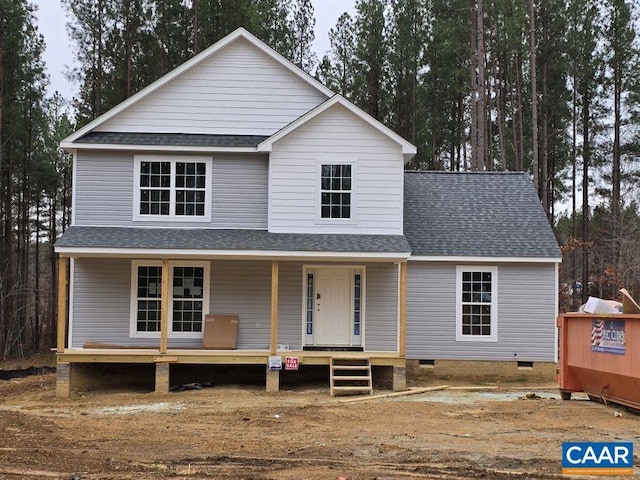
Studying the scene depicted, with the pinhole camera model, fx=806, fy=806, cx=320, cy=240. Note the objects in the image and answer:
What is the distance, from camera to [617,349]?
44.1 feet

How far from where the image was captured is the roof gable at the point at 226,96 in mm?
19188

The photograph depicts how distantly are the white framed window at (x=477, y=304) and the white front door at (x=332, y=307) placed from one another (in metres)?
2.69

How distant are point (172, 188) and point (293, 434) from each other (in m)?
8.59

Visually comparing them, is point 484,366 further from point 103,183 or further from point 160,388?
point 103,183

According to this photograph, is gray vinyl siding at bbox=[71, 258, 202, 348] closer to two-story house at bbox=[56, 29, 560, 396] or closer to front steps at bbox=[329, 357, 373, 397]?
two-story house at bbox=[56, 29, 560, 396]

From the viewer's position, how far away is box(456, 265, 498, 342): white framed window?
19.3 m

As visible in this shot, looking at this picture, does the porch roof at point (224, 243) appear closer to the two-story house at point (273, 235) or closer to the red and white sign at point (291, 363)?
the two-story house at point (273, 235)

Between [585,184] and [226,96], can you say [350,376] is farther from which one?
[585,184]

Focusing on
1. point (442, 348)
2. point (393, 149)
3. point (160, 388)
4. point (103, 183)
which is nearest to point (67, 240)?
point (103, 183)

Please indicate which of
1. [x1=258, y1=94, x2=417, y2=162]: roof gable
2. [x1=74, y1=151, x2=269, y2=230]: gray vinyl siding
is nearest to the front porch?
[x1=74, y1=151, x2=269, y2=230]: gray vinyl siding

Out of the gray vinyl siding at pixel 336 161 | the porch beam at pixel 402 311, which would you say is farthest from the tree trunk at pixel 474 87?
the porch beam at pixel 402 311

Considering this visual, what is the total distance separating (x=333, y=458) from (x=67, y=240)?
9534mm

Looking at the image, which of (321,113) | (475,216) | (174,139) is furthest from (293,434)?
(475,216)

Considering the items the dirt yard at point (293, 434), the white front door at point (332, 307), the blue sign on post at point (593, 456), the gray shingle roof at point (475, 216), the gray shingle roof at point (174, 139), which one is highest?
the gray shingle roof at point (174, 139)
